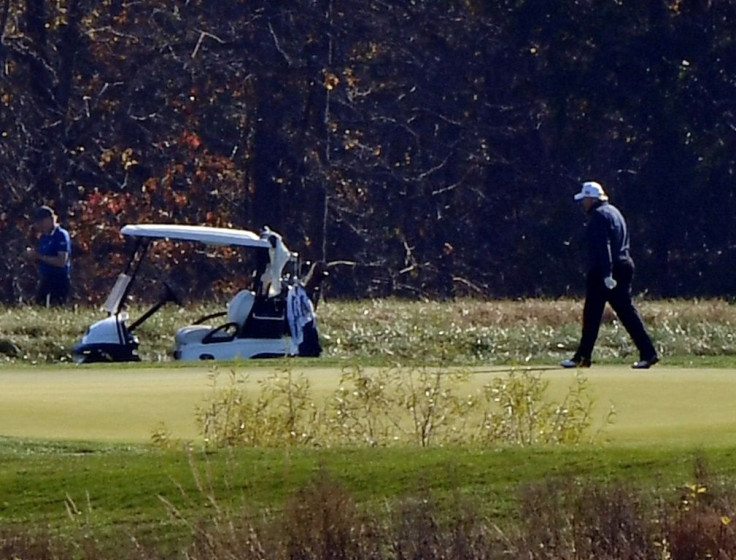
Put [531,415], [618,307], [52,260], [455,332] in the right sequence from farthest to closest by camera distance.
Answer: [52,260], [455,332], [618,307], [531,415]

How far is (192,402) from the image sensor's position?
43.4 feet

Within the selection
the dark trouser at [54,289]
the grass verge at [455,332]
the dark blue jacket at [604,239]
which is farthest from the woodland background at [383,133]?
the dark blue jacket at [604,239]

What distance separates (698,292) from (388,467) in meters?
28.5

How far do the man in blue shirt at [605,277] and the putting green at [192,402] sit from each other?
54cm

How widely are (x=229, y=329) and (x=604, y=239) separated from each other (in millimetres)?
4856

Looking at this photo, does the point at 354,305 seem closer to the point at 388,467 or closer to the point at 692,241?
the point at 692,241

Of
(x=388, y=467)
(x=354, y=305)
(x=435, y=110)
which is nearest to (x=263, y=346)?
(x=354, y=305)

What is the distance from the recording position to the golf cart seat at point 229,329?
20.0m

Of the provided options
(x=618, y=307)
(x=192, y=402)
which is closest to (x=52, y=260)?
(x=618, y=307)

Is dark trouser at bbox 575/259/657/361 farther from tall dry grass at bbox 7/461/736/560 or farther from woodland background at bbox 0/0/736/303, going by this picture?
woodland background at bbox 0/0/736/303

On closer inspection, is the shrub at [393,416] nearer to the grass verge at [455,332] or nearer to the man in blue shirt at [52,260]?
the grass verge at [455,332]

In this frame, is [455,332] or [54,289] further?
[54,289]

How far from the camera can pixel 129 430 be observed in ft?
39.9

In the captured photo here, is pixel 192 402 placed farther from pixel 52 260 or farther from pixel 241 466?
pixel 52 260
